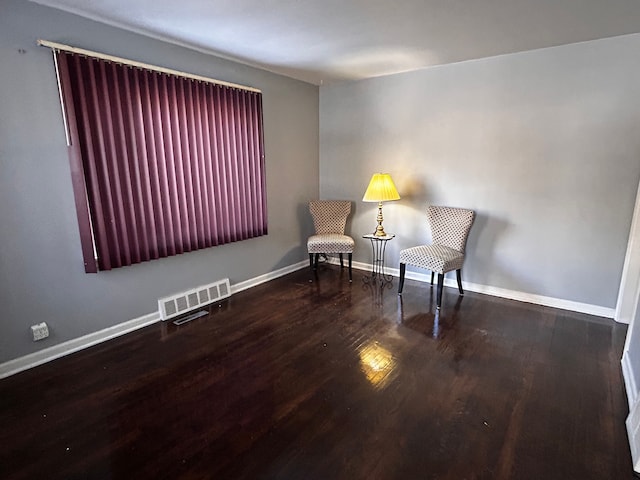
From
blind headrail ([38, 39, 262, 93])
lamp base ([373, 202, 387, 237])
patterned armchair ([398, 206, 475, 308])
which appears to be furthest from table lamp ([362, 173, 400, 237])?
blind headrail ([38, 39, 262, 93])

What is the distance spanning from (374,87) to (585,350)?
3515 millimetres

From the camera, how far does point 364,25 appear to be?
2648 mm

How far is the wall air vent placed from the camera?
3.23 metres

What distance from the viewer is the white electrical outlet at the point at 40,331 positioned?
247cm

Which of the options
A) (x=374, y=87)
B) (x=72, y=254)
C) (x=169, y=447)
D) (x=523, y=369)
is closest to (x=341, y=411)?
(x=169, y=447)

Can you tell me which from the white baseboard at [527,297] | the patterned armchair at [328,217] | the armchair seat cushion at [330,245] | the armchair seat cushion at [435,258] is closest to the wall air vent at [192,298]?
the armchair seat cushion at [330,245]

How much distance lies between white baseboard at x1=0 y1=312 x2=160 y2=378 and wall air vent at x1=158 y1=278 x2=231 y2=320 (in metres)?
0.10

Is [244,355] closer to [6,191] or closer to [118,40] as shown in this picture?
[6,191]

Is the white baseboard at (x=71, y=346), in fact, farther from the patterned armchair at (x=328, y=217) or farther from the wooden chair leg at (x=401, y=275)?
the wooden chair leg at (x=401, y=275)

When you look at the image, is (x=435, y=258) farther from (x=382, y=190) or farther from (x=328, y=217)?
(x=328, y=217)

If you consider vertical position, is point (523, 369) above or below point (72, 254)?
below

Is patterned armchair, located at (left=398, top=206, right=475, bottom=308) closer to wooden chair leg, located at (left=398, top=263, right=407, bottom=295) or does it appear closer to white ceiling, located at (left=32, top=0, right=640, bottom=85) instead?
wooden chair leg, located at (left=398, top=263, right=407, bottom=295)

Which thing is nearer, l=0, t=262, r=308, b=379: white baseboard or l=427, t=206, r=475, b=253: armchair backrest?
l=0, t=262, r=308, b=379: white baseboard

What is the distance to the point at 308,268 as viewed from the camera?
489 cm
